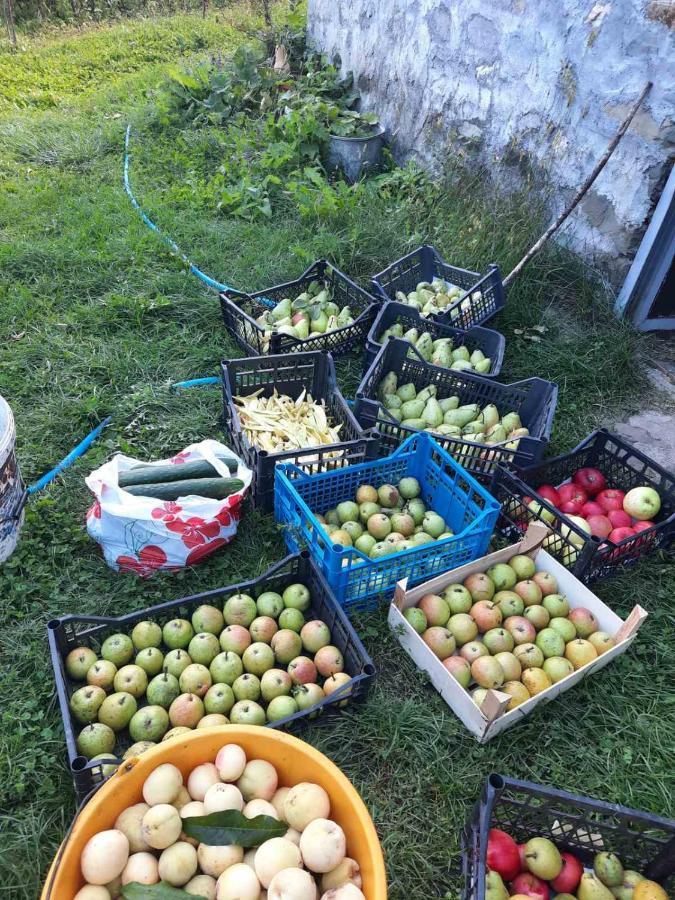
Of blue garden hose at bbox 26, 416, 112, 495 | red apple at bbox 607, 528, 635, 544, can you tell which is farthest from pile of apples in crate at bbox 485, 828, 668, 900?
blue garden hose at bbox 26, 416, 112, 495

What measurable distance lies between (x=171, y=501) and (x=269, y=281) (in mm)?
2909

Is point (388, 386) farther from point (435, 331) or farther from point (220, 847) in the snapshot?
point (220, 847)

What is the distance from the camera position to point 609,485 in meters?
3.82

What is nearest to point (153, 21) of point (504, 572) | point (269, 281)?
point (269, 281)

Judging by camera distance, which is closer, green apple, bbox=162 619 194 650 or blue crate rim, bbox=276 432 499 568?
green apple, bbox=162 619 194 650

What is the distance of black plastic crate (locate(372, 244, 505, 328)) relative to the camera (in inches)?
188

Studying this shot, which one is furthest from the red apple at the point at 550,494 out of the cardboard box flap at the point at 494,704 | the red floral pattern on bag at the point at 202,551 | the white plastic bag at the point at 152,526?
the red floral pattern on bag at the point at 202,551

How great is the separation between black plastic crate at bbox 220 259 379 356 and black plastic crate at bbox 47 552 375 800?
1.93 meters

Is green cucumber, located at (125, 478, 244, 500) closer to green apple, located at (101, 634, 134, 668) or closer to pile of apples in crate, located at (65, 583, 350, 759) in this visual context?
pile of apples in crate, located at (65, 583, 350, 759)

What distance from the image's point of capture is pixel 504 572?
3129 millimetres

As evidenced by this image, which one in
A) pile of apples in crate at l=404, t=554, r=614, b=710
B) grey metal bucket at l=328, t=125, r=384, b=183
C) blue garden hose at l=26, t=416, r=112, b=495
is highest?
grey metal bucket at l=328, t=125, r=384, b=183

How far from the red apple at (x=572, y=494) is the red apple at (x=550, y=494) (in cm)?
3

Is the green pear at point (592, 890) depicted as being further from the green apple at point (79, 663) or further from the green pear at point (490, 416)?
the green pear at point (490, 416)

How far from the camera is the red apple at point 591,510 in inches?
140
